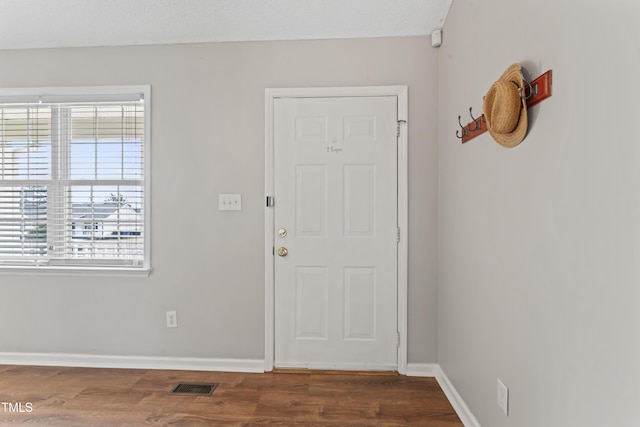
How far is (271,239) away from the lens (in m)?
2.48

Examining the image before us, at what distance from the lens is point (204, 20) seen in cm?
234

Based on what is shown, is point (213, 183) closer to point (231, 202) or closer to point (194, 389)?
point (231, 202)

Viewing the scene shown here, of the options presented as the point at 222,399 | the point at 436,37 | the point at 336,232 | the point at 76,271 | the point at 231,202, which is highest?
the point at 436,37

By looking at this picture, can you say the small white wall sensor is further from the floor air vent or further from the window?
the floor air vent

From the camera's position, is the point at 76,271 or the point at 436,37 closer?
the point at 436,37

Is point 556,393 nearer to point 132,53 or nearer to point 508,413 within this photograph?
point 508,413

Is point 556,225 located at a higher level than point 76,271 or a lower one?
higher

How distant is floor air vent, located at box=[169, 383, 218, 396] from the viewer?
2.21 meters

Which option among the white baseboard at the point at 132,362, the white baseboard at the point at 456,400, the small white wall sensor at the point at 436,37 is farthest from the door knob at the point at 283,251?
the small white wall sensor at the point at 436,37

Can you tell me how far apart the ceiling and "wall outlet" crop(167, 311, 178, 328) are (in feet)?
6.40

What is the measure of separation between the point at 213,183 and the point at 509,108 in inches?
75.0

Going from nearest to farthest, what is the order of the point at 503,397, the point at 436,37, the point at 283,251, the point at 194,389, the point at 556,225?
the point at 556,225 < the point at 503,397 < the point at 194,389 < the point at 436,37 < the point at 283,251

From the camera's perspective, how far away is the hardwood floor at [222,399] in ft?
6.33

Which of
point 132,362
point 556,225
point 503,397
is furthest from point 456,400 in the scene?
point 132,362
